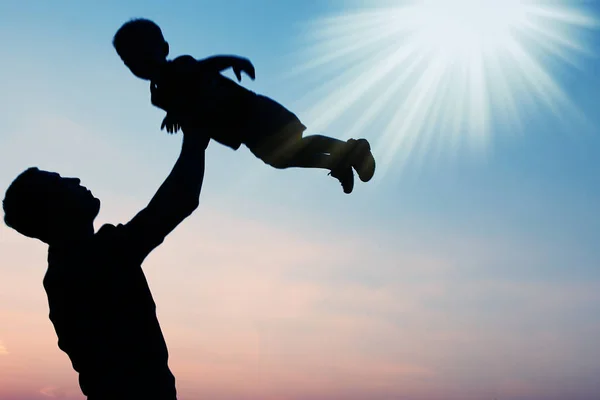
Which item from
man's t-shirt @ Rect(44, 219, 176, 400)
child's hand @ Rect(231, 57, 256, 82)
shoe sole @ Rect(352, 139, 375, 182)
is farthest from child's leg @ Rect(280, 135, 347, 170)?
man's t-shirt @ Rect(44, 219, 176, 400)

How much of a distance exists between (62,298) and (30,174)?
2.39 ft

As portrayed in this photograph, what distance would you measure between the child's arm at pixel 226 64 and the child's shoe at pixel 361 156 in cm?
124

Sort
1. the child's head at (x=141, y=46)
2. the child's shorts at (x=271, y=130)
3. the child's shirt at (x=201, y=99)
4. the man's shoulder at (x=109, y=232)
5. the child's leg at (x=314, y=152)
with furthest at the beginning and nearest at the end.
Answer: the child's leg at (x=314, y=152)
the child's shorts at (x=271, y=130)
the child's head at (x=141, y=46)
the child's shirt at (x=201, y=99)
the man's shoulder at (x=109, y=232)

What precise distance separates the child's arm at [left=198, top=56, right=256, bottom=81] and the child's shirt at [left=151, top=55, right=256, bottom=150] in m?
0.03

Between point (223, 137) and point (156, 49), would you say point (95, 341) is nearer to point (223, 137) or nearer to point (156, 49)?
point (223, 137)

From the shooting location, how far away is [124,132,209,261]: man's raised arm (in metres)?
2.93

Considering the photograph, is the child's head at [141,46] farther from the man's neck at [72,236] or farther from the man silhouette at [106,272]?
the man's neck at [72,236]

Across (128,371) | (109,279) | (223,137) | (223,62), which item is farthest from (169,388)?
(223,62)

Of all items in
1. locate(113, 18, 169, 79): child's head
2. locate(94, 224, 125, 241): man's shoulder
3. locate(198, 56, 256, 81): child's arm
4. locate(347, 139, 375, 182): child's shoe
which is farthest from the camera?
locate(347, 139, 375, 182): child's shoe

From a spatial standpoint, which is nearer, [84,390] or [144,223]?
[144,223]

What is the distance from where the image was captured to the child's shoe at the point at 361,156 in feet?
14.5

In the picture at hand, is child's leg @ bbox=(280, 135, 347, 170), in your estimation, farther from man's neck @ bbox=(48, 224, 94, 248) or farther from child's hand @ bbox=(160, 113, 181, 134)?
man's neck @ bbox=(48, 224, 94, 248)

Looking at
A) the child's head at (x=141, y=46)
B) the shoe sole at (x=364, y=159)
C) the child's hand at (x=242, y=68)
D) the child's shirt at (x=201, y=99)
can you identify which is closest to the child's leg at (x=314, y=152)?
the shoe sole at (x=364, y=159)

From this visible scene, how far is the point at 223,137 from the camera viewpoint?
3.64 m
